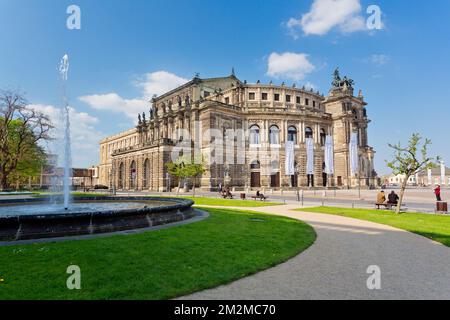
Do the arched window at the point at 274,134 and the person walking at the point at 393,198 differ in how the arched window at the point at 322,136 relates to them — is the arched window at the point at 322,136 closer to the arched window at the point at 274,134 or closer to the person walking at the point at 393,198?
the arched window at the point at 274,134

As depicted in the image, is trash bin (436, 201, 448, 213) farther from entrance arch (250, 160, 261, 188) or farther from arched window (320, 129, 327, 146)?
arched window (320, 129, 327, 146)

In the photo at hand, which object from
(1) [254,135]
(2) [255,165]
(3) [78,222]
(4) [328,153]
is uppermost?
(1) [254,135]

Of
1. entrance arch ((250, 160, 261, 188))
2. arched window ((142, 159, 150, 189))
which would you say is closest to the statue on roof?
entrance arch ((250, 160, 261, 188))

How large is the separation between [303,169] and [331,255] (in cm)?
5576

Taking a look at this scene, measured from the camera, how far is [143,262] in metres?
6.57

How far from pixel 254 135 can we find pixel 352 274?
55.8 meters

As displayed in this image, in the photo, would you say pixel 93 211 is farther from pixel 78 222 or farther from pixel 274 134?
pixel 274 134

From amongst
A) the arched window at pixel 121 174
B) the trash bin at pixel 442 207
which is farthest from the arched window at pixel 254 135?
the trash bin at pixel 442 207

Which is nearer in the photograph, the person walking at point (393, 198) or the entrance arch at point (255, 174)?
the person walking at point (393, 198)

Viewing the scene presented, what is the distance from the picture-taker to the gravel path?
202 inches

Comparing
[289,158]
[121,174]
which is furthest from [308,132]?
[121,174]

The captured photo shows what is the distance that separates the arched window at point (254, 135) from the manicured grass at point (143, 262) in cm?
5139

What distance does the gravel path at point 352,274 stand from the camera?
5.12m
